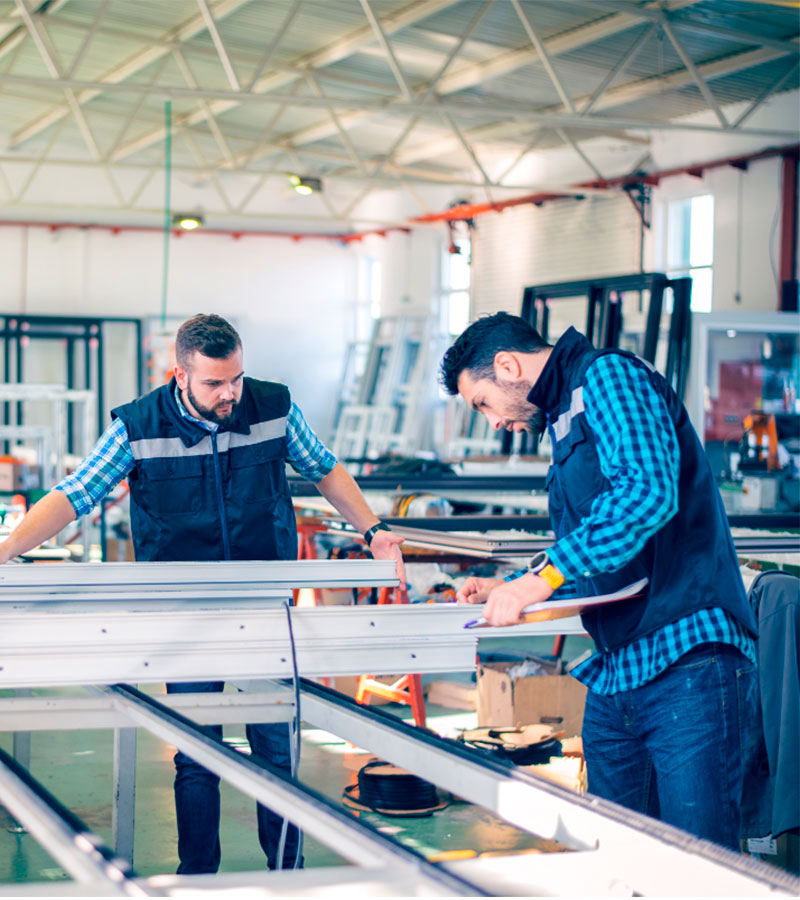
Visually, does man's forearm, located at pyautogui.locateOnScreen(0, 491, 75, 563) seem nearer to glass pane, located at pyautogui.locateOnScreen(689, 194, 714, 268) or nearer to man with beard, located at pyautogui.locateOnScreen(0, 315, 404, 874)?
man with beard, located at pyautogui.locateOnScreen(0, 315, 404, 874)

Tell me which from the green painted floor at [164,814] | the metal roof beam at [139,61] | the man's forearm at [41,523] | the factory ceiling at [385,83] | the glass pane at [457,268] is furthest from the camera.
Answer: the glass pane at [457,268]

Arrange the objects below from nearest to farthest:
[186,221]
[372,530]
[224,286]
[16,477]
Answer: [372,530] < [16,477] < [186,221] < [224,286]

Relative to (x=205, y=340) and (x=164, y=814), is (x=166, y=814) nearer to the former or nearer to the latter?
(x=164, y=814)

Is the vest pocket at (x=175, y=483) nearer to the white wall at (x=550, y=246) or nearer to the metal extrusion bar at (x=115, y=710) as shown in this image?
the metal extrusion bar at (x=115, y=710)

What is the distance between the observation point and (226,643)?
188 centimetres

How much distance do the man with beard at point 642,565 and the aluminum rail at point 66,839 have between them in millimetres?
701

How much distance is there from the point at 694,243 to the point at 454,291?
12.9ft

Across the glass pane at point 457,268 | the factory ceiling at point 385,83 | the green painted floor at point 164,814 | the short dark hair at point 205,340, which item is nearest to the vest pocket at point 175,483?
the short dark hair at point 205,340

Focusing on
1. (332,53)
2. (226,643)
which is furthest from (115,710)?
(332,53)

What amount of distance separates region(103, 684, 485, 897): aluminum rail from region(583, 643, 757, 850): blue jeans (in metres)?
0.70

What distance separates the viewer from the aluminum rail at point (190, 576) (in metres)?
2.24

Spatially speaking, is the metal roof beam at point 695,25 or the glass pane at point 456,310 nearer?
the metal roof beam at point 695,25

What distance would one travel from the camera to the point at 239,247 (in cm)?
1566

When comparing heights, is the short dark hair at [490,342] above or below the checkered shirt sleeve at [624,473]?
above
